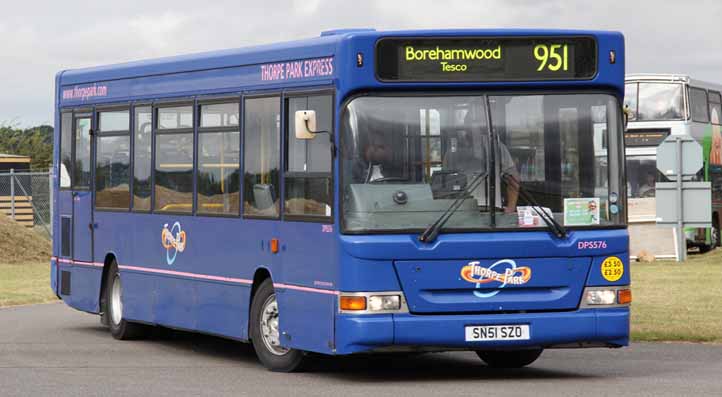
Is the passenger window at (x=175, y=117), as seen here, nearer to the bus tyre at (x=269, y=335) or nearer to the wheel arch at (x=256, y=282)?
the wheel arch at (x=256, y=282)

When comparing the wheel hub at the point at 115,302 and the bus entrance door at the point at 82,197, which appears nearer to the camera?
the wheel hub at the point at 115,302

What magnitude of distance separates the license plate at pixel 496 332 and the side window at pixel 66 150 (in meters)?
7.90

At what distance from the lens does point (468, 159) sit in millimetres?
13766

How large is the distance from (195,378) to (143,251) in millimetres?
3896

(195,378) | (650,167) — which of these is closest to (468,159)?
(195,378)

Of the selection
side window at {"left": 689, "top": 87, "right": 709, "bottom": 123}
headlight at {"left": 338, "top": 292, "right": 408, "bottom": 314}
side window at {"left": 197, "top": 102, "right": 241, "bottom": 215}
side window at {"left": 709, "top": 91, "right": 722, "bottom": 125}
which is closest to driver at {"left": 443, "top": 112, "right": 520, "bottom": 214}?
headlight at {"left": 338, "top": 292, "right": 408, "bottom": 314}

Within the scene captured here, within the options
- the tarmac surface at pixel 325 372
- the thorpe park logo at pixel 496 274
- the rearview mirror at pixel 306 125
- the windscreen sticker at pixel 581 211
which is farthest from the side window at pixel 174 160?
the windscreen sticker at pixel 581 211

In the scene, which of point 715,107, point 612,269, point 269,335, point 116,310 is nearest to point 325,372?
point 269,335

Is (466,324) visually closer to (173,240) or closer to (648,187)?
(173,240)

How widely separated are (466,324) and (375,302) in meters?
0.75

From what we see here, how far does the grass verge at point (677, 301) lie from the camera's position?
19.2 metres

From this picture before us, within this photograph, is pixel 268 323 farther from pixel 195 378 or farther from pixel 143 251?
pixel 143 251

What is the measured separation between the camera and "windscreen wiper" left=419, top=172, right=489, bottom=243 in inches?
535

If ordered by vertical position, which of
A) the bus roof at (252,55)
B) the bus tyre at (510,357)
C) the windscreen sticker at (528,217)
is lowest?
the bus tyre at (510,357)
